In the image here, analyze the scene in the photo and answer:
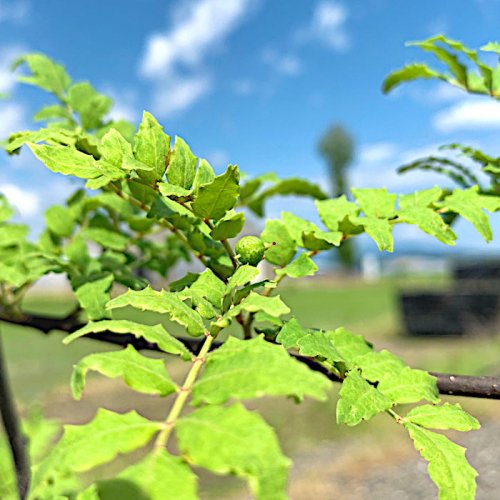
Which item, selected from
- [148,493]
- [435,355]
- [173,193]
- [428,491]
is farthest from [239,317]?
[435,355]

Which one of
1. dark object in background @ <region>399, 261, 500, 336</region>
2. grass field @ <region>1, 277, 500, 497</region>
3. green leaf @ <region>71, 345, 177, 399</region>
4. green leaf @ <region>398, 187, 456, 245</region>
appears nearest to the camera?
green leaf @ <region>71, 345, 177, 399</region>

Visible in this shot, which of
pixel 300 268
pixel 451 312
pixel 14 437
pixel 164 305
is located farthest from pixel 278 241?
pixel 451 312

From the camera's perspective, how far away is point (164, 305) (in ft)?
1.82

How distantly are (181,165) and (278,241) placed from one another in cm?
21

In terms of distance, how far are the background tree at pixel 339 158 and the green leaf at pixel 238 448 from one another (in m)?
30.3

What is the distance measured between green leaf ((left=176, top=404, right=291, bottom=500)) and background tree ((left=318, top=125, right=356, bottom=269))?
99.3 feet

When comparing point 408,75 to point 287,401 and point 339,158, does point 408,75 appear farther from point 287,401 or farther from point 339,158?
point 339,158

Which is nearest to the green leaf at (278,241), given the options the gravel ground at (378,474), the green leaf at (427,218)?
the green leaf at (427,218)

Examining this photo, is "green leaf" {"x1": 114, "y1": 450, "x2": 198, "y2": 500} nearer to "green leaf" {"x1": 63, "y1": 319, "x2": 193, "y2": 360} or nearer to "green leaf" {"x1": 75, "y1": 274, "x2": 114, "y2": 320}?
"green leaf" {"x1": 63, "y1": 319, "x2": 193, "y2": 360}

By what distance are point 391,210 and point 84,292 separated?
1.49 feet

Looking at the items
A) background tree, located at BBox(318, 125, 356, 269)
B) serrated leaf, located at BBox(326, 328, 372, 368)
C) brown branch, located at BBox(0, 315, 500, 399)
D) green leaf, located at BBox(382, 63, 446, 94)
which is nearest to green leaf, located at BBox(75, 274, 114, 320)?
brown branch, located at BBox(0, 315, 500, 399)

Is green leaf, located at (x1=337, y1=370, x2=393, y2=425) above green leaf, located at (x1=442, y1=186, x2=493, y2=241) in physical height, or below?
below

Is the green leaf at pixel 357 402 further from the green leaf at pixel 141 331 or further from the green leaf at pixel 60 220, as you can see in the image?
the green leaf at pixel 60 220

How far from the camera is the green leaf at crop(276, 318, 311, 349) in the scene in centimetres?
61
